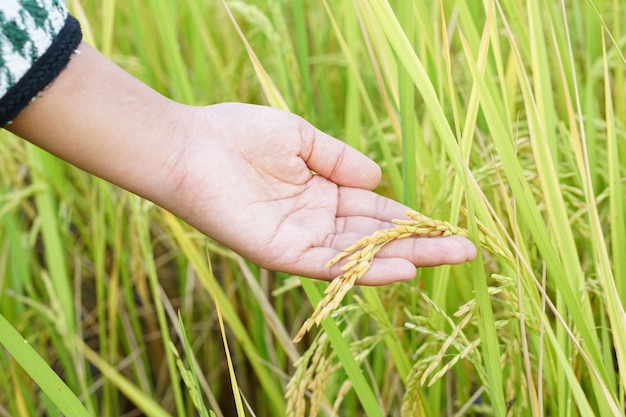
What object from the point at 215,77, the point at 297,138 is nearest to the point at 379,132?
the point at 297,138

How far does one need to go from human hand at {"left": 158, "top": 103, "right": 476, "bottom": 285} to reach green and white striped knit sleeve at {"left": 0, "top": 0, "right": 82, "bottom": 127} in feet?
0.66

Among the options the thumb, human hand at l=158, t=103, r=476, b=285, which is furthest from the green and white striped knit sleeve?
the thumb

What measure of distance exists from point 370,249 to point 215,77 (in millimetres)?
1240

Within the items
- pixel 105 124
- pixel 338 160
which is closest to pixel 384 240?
pixel 338 160

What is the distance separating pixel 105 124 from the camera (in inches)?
36.1

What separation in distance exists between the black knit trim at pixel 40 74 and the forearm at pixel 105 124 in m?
0.02

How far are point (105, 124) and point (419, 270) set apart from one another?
0.53 m

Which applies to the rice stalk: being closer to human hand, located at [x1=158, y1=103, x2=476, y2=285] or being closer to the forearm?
human hand, located at [x1=158, y1=103, x2=476, y2=285]

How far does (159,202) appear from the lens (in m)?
0.98

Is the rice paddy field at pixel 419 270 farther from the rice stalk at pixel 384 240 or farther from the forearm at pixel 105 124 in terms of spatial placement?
the forearm at pixel 105 124

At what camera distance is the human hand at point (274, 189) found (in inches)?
37.0

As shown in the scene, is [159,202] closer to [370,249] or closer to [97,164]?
[97,164]

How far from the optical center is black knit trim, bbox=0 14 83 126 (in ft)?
2.69

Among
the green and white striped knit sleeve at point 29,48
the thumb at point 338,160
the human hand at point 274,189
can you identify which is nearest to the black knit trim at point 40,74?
the green and white striped knit sleeve at point 29,48
